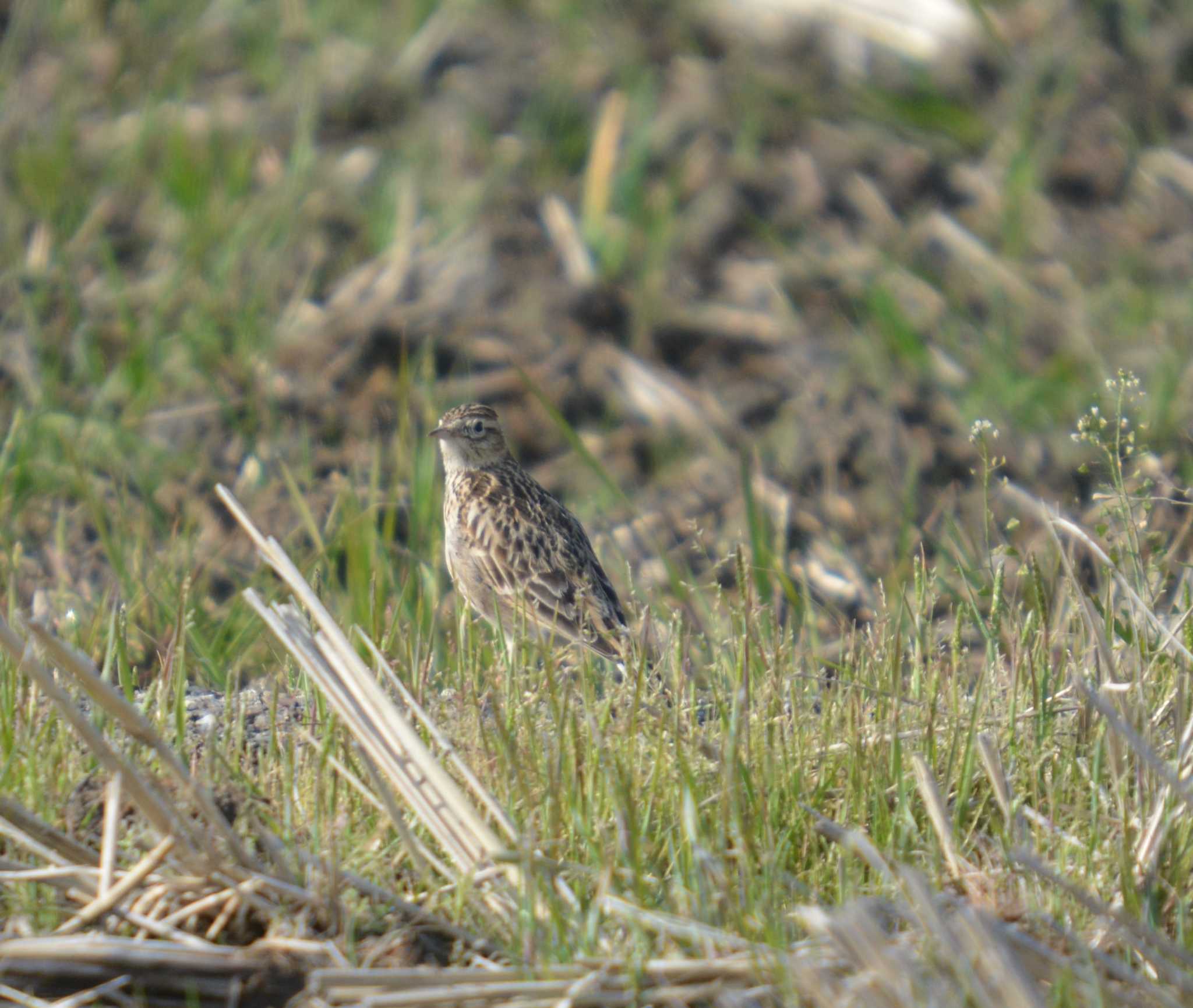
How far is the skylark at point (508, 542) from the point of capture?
626 cm

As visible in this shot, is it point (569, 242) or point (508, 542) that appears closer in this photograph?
point (508, 542)

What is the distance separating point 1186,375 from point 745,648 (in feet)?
18.0

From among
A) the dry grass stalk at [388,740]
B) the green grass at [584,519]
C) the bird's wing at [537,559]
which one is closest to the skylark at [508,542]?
the bird's wing at [537,559]

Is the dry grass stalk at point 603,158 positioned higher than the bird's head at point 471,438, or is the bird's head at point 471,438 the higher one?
the dry grass stalk at point 603,158

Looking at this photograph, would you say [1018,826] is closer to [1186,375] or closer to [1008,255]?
[1186,375]

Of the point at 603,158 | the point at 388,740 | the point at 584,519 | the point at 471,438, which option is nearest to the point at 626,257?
the point at 603,158

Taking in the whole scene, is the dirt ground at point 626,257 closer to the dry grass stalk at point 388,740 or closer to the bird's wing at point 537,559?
the bird's wing at point 537,559

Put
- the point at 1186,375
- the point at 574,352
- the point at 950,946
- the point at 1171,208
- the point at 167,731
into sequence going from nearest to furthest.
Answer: the point at 950,946 < the point at 167,731 < the point at 1186,375 < the point at 574,352 < the point at 1171,208

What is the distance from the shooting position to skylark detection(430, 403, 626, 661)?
6.26 metres

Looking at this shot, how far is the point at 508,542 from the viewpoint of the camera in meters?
6.52

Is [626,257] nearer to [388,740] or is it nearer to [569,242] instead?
[569,242]

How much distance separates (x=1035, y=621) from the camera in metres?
4.40

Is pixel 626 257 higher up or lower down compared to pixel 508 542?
higher up

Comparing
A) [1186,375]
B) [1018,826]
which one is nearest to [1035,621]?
[1018,826]
